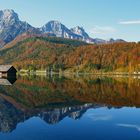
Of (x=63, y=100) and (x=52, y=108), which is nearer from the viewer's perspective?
(x=52, y=108)

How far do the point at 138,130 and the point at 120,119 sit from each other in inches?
260

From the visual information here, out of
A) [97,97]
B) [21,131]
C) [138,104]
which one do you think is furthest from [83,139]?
[97,97]

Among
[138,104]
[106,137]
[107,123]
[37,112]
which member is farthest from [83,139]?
[138,104]

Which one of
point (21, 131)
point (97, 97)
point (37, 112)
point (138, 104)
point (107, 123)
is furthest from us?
point (97, 97)

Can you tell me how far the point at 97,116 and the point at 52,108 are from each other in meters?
7.46

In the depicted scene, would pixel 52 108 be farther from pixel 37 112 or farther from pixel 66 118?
pixel 66 118

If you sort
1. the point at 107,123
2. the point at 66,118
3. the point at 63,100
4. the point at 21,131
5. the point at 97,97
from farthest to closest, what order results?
the point at 97,97, the point at 63,100, the point at 66,118, the point at 107,123, the point at 21,131

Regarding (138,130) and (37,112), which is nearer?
(138,130)

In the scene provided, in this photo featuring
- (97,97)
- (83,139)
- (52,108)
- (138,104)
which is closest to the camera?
(83,139)

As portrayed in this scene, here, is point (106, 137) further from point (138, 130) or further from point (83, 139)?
Answer: point (138, 130)

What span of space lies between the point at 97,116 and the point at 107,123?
432 cm

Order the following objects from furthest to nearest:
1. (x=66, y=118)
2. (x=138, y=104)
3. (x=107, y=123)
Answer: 1. (x=138, y=104)
2. (x=66, y=118)
3. (x=107, y=123)

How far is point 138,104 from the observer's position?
46000 millimetres

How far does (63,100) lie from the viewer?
5091 centimetres
